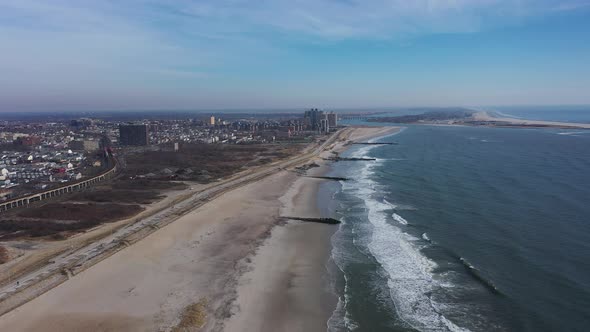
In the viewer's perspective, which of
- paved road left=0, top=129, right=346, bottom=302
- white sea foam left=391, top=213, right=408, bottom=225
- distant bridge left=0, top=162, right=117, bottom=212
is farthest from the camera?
distant bridge left=0, top=162, right=117, bottom=212

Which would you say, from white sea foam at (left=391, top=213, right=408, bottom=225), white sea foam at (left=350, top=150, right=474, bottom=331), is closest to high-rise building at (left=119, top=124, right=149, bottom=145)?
white sea foam at (left=350, top=150, right=474, bottom=331)

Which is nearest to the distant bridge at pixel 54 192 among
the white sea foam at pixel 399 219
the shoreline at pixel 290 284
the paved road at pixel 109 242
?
the paved road at pixel 109 242

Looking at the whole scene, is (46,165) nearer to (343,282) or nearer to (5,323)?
(5,323)

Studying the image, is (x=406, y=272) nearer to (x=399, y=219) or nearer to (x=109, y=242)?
(x=399, y=219)

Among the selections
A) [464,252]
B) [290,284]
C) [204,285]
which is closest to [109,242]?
[204,285]

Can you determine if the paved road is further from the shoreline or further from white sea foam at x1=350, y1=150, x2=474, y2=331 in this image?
white sea foam at x1=350, y1=150, x2=474, y2=331
